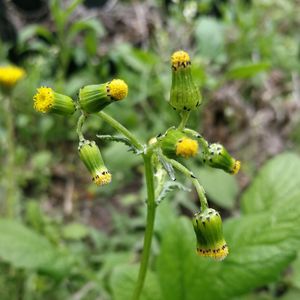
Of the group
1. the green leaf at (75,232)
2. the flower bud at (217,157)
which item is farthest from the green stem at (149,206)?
the green leaf at (75,232)

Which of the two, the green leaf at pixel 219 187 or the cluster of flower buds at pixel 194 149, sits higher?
the green leaf at pixel 219 187

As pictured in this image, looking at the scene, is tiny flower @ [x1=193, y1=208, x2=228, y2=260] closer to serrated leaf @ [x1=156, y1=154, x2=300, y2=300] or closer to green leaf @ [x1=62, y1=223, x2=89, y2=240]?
serrated leaf @ [x1=156, y1=154, x2=300, y2=300]

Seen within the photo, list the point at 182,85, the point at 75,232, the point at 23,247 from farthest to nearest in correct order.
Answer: the point at 75,232 < the point at 23,247 < the point at 182,85

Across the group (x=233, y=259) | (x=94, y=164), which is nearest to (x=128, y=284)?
(x=233, y=259)

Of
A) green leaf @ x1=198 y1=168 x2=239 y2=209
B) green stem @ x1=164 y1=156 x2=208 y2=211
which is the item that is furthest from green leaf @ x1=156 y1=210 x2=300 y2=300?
green leaf @ x1=198 y1=168 x2=239 y2=209

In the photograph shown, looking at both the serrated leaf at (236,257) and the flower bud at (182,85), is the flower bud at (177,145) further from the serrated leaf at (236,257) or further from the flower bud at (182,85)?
the serrated leaf at (236,257)

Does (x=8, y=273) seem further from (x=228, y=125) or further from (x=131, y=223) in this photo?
(x=228, y=125)

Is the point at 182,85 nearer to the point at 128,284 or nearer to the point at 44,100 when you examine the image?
the point at 44,100
